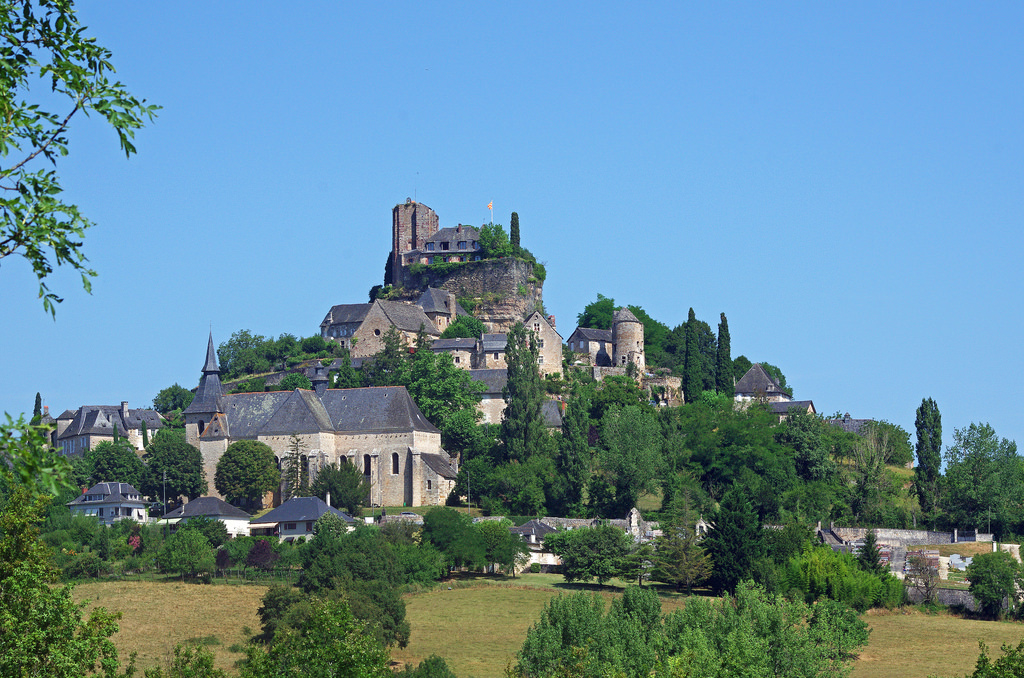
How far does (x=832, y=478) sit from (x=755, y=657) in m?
52.3

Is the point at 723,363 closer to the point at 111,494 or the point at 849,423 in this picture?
the point at 849,423

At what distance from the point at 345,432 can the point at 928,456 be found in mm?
40701

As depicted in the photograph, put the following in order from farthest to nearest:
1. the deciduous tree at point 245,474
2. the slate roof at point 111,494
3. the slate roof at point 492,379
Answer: the slate roof at point 492,379
the slate roof at point 111,494
the deciduous tree at point 245,474

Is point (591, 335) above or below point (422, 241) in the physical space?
below

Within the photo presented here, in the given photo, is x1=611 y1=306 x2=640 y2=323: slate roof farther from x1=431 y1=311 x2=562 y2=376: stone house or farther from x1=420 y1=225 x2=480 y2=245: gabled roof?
x1=420 y1=225 x2=480 y2=245: gabled roof

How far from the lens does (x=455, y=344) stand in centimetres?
10944

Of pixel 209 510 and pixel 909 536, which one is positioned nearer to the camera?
pixel 209 510

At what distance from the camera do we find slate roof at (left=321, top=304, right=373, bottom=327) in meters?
117

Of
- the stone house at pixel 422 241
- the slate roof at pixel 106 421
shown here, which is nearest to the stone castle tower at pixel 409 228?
the stone house at pixel 422 241

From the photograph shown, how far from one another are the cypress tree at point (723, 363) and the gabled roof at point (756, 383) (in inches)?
211

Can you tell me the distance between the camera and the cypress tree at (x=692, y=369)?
105 metres

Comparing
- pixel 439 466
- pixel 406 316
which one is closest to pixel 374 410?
pixel 439 466

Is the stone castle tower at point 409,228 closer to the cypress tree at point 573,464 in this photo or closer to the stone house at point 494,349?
the stone house at point 494,349

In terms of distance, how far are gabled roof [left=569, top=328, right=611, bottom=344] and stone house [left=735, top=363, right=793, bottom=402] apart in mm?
13440
